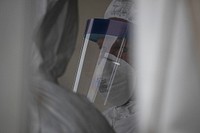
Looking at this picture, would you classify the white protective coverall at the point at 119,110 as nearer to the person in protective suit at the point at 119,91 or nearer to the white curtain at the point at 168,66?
the person in protective suit at the point at 119,91

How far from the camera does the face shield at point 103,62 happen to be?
106cm

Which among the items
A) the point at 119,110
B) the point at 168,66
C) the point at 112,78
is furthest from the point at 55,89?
the point at 119,110

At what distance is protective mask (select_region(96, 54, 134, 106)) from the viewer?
3.48 feet

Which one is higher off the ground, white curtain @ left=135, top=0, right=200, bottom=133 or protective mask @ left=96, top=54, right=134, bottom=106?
white curtain @ left=135, top=0, right=200, bottom=133

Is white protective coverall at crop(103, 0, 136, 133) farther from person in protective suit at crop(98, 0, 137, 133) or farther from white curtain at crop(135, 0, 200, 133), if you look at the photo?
white curtain at crop(135, 0, 200, 133)

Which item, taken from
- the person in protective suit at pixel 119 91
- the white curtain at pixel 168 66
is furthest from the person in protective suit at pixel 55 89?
the person in protective suit at pixel 119 91

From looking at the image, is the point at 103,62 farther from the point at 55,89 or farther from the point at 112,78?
the point at 55,89

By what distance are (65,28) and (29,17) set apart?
18 cm

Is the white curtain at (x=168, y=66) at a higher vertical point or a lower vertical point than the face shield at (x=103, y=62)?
higher

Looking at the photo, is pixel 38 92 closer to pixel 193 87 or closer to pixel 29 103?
pixel 29 103

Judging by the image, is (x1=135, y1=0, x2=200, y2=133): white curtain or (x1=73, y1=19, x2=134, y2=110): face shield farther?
(x1=73, y1=19, x2=134, y2=110): face shield

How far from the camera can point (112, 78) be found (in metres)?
1.10

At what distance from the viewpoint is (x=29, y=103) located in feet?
1.10

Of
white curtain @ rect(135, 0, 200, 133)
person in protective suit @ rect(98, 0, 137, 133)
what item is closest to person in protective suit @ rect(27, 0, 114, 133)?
→ white curtain @ rect(135, 0, 200, 133)
